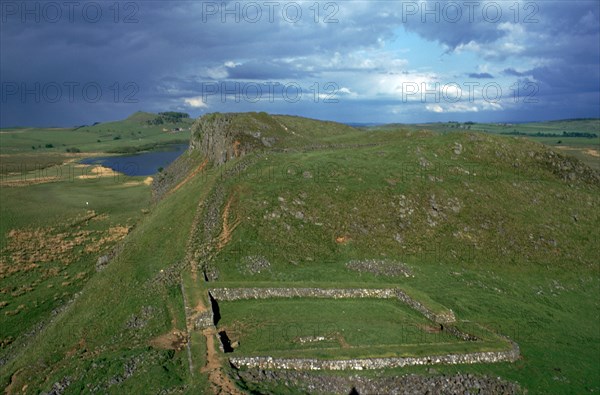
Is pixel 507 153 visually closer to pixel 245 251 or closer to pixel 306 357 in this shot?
pixel 245 251

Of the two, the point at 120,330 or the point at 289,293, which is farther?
the point at 289,293

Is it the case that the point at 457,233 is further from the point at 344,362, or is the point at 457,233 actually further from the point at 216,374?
the point at 216,374

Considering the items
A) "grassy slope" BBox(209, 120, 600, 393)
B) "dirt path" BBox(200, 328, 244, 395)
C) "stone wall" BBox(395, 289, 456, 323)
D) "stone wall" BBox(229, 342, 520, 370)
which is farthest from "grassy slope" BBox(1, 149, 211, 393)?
"stone wall" BBox(395, 289, 456, 323)

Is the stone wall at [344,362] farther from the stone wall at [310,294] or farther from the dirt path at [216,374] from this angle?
the stone wall at [310,294]

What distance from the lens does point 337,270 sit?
47.2 metres

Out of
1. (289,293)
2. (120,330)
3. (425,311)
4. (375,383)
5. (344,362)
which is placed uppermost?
(289,293)

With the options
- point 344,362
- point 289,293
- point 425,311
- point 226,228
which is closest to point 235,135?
point 226,228

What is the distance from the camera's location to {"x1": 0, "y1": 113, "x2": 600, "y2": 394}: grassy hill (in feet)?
106

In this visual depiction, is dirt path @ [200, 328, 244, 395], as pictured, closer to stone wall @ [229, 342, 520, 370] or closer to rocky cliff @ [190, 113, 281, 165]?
stone wall @ [229, 342, 520, 370]

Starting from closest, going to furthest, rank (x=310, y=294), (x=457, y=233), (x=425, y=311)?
(x=425, y=311) < (x=310, y=294) < (x=457, y=233)

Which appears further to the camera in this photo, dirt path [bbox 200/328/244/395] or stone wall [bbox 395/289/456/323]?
stone wall [bbox 395/289/456/323]

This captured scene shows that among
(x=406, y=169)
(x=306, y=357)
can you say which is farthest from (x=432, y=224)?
(x=306, y=357)

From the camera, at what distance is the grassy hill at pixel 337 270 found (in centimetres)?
3234

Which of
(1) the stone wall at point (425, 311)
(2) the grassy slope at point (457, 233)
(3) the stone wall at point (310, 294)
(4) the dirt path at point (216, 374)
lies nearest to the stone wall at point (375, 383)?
(4) the dirt path at point (216, 374)
